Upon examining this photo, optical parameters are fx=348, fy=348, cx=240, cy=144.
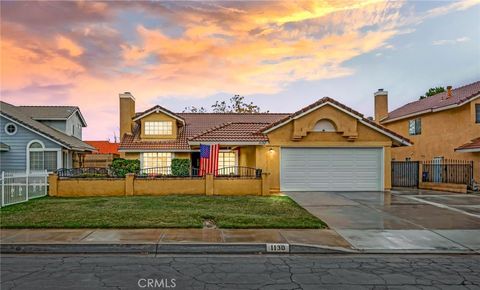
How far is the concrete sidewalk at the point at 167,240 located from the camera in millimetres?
7395

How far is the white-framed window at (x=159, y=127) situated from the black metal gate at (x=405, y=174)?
52.3 ft

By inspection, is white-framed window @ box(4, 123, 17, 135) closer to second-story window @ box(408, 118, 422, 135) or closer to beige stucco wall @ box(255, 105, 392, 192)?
beige stucco wall @ box(255, 105, 392, 192)

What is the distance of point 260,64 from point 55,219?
619 inches

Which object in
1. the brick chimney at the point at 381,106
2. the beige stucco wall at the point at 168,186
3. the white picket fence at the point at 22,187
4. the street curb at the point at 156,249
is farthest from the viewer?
the brick chimney at the point at 381,106

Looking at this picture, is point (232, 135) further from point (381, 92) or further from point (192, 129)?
point (381, 92)

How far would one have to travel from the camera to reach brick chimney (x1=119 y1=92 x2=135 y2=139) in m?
25.7

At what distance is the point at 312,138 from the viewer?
60.6ft

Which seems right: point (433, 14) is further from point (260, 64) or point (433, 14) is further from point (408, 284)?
point (408, 284)

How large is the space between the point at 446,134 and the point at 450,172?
3.24 metres

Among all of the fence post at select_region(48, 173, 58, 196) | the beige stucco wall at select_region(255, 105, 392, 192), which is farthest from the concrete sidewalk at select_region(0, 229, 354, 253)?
the beige stucco wall at select_region(255, 105, 392, 192)

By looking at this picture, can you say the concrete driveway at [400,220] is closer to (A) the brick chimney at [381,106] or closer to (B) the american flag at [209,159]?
(B) the american flag at [209,159]

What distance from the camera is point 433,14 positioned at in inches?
665

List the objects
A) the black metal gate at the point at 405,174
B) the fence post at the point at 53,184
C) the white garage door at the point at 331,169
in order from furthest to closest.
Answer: the black metal gate at the point at 405,174 < the white garage door at the point at 331,169 < the fence post at the point at 53,184

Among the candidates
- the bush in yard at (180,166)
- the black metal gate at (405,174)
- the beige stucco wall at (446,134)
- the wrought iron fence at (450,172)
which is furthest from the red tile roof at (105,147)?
the wrought iron fence at (450,172)
